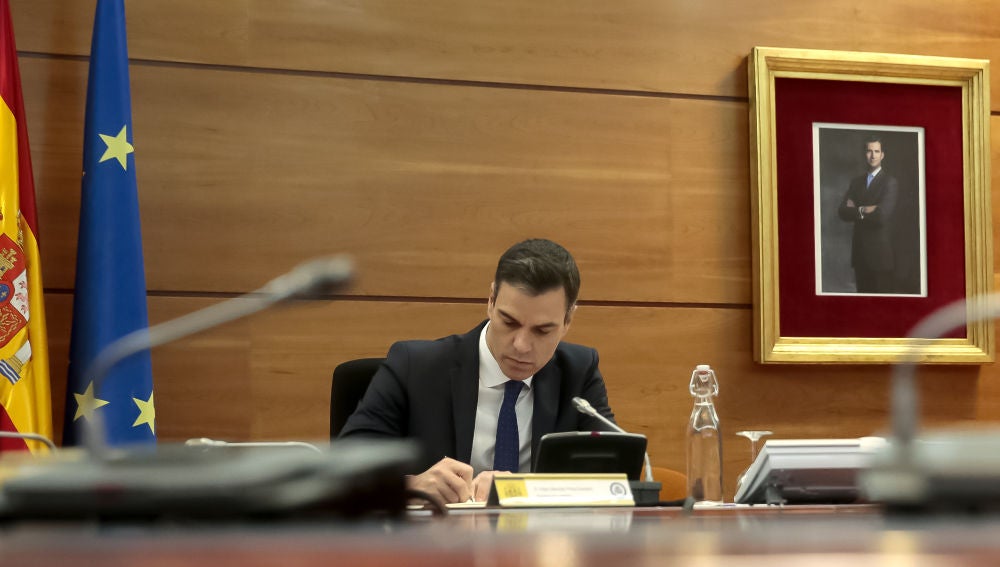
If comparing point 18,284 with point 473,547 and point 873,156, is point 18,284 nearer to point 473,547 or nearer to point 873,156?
point 473,547

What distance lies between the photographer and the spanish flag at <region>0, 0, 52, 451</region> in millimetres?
3416

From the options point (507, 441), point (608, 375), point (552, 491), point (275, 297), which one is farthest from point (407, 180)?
point (275, 297)

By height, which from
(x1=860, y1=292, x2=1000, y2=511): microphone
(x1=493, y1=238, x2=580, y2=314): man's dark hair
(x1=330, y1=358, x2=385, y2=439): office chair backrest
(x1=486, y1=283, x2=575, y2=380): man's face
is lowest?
(x1=330, y1=358, x2=385, y2=439): office chair backrest

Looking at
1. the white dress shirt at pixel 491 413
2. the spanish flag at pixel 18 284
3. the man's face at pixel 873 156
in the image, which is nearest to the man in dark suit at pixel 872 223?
the man's face at pixel 873 156

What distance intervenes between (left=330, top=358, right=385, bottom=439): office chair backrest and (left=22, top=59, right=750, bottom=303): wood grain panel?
33.9 inches

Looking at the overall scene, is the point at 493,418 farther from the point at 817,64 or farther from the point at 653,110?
the point at 817,64

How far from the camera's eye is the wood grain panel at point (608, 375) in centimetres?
399

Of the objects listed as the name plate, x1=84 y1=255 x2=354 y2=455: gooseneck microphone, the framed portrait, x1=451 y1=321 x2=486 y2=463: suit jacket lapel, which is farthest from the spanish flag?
the framed portrait

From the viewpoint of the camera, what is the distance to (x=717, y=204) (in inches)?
175

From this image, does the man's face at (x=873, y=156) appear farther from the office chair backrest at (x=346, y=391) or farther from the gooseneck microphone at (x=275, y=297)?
the gooseneck microphone at (x=275, y=297)

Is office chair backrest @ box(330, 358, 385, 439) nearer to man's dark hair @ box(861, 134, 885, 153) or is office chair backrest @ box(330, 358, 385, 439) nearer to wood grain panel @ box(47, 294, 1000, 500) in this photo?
wood grain panel @ box(47, 294, 1000, 500)

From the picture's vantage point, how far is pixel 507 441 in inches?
124

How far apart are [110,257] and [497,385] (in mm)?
1356

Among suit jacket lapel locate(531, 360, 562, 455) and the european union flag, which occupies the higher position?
the european union flag
